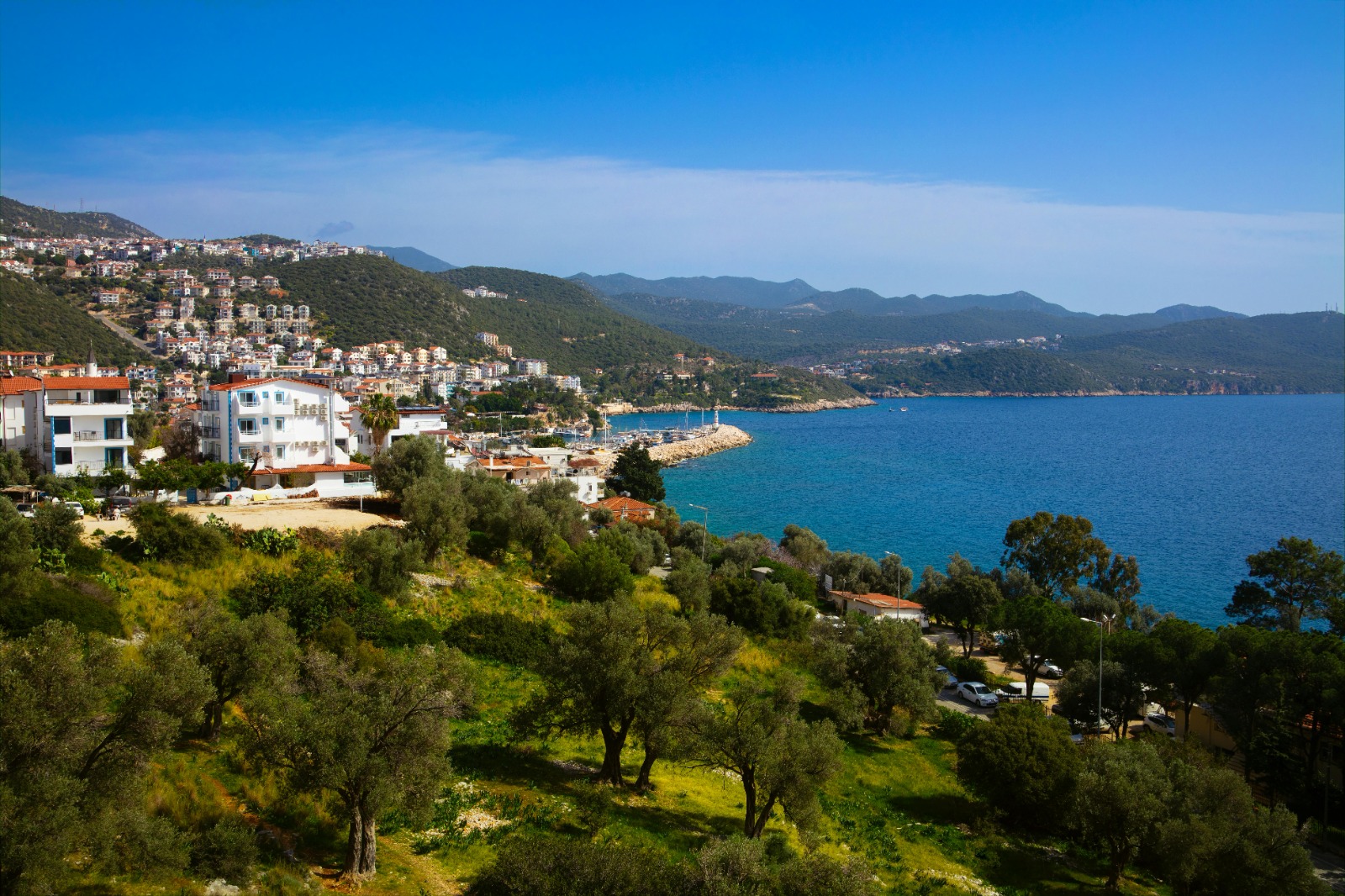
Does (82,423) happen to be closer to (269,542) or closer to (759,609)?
(269,542)

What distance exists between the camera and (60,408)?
2802cm

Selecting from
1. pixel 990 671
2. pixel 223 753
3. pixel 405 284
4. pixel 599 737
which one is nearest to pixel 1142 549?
pixel 990 671

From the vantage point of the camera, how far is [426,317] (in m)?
145

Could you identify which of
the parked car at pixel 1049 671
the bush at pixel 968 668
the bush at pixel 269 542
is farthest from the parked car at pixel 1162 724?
the bush at pixel 269 542

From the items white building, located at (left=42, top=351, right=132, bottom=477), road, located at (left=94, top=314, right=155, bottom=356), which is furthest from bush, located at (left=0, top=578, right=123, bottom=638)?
road, located at (left=94, top=314, right=155, bottom=356)

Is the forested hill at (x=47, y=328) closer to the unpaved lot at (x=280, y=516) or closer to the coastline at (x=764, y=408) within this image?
the unpaved lot at (x=280, y=516)

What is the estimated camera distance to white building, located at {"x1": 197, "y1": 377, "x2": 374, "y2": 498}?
97.7 feet

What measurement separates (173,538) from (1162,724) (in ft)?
78.2

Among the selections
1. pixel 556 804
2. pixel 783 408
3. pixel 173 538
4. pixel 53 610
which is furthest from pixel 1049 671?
pixel 783 408

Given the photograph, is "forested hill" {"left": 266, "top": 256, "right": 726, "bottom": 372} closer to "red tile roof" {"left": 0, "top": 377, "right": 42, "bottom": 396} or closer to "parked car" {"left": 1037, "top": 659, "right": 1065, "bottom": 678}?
"red tile roof" {"left": 0, "top": 377, "right": 42, "bottom": 396}

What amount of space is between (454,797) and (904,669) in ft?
37.0

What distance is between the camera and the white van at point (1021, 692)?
24.0m

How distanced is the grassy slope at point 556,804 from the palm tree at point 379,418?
687 inches

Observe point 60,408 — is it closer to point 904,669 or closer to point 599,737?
point 599,737
